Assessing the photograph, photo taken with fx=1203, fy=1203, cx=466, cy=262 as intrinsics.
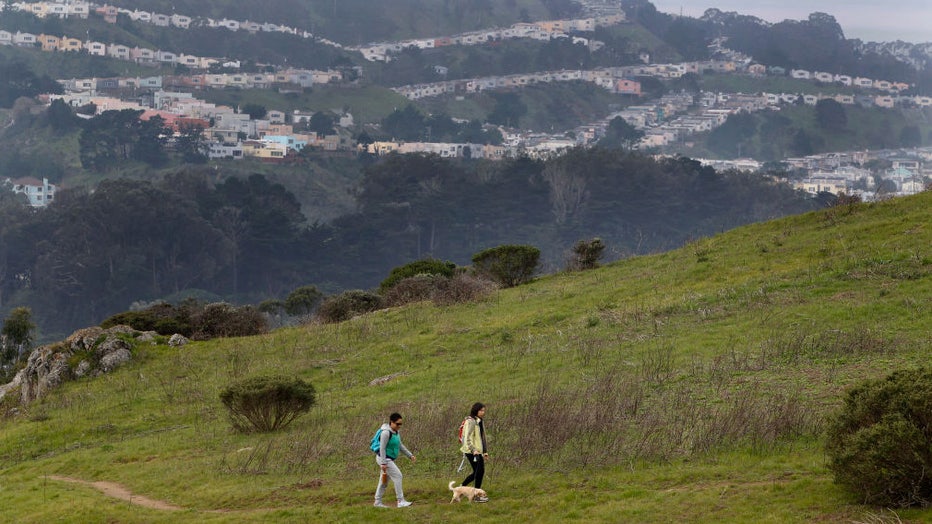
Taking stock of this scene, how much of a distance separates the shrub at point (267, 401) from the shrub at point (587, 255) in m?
15.5

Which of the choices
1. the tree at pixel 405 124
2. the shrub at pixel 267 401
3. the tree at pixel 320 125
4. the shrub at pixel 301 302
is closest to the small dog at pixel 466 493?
A: the shrub at pixel 267 401

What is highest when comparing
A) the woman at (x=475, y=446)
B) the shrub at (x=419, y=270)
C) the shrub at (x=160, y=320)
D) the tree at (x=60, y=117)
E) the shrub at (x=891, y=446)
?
the tree at (x=60, y=117)

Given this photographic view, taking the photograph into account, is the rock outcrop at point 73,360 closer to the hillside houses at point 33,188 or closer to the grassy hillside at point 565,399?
the grassy hillside at point 565,399

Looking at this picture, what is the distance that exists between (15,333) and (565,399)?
31.4 metres

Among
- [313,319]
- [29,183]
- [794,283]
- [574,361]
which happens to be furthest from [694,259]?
[29,183]

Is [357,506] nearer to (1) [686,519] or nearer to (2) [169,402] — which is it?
(1) [686,519]

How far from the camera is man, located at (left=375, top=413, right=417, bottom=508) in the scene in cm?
1309

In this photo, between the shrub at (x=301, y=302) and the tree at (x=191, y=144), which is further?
the tree at (x=191, y=144)

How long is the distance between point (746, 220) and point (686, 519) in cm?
11588

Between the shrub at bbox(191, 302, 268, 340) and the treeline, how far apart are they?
5815cm

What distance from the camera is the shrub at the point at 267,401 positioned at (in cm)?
1828

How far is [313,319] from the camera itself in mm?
33562

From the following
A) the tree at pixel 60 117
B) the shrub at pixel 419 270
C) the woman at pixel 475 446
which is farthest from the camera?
the tree at pixel 60 117

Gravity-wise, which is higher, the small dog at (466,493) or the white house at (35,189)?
the white house at (35,189)
